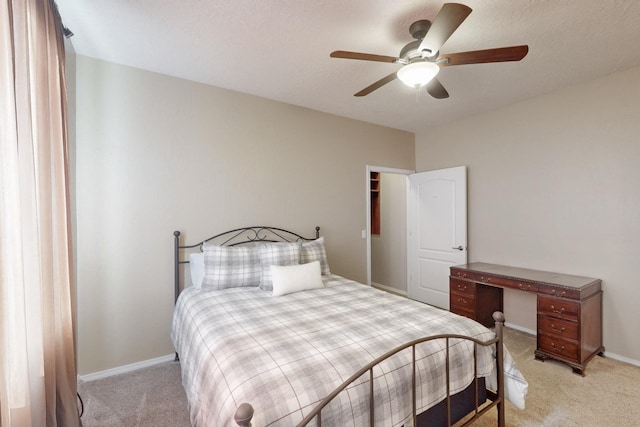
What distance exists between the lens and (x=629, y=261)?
2.66 meters

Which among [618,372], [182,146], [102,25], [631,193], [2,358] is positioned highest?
[102,25]

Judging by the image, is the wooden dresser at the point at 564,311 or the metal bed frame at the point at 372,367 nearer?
the metal bed frame at the point at 372,367

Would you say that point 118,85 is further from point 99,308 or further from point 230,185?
point 99,308

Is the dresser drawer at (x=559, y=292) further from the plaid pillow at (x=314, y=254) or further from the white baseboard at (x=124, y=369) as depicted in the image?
the white baseboard at (x=124, y=369)

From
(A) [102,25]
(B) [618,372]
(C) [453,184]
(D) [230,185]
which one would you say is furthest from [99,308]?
(B) [618,372]

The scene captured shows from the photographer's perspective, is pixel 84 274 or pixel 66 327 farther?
pixel 84 274

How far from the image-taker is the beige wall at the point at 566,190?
2.67 metres

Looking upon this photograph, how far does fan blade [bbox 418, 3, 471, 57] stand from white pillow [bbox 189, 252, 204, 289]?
2.39 m

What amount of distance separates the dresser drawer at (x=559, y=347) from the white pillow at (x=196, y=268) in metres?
3.18

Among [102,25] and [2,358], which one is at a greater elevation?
[102,25]

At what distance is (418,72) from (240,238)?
2254 mm

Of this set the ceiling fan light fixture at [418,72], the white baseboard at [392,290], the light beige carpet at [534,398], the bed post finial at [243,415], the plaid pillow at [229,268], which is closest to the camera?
the bed post finial at [243,415]

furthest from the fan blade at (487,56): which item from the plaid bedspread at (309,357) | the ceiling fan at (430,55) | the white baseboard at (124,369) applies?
the white baseboard at (124,369)

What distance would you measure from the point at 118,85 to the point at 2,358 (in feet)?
7.80
